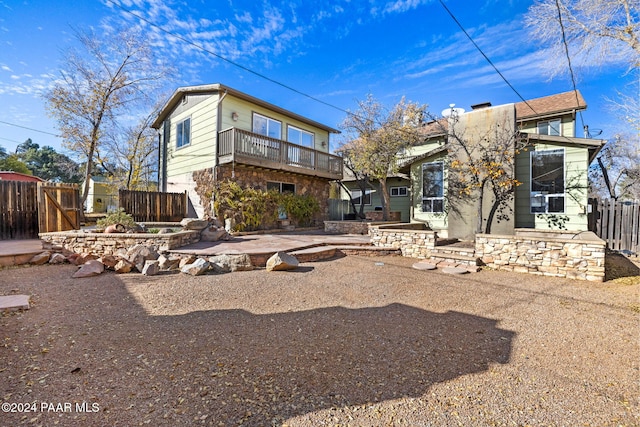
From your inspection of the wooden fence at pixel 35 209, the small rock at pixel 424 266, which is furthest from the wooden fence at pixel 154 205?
the small rock at pixel 424 266

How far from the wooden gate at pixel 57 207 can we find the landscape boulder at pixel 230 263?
18.1 feet

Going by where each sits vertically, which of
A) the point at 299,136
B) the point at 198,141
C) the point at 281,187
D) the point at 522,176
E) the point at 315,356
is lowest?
the point at 315,356

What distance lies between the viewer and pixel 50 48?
37.3ft

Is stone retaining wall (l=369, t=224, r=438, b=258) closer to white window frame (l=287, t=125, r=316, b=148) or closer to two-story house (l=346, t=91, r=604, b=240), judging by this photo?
two-story house (l=346, t=91, r=604, b=240)

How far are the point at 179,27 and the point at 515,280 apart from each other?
33.4 feet

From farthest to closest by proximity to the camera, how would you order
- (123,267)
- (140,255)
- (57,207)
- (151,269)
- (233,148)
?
(233,148) < (57,207) < (140,255) < (123,267) < (151,269)

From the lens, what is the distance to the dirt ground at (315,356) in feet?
6.56

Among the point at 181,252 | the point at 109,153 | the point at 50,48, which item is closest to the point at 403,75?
the point at 181,252

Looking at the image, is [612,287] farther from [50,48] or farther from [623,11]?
[50,48]

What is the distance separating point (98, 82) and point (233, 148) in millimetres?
8577

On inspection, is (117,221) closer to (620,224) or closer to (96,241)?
(96,241)

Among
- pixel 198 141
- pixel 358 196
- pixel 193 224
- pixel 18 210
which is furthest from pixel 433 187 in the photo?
pixel 18 210

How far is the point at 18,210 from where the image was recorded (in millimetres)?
8273

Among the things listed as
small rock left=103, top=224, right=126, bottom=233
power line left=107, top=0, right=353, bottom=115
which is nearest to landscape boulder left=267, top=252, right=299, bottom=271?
small rock left=103, top=224, right=126, bottom=233
